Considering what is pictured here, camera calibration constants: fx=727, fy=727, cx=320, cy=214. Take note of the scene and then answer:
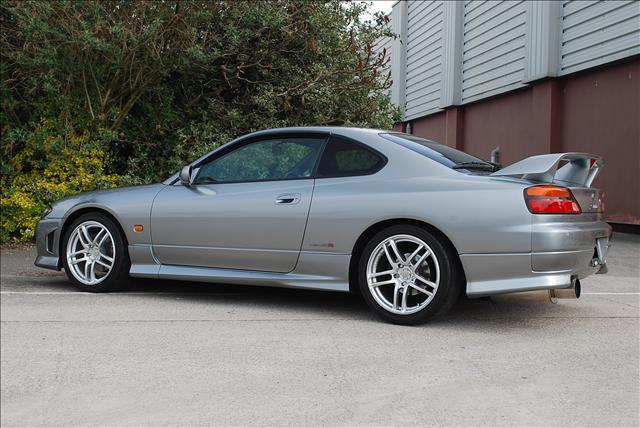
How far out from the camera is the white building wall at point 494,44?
45.1ft

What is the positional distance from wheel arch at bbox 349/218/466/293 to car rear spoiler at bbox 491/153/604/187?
54cm

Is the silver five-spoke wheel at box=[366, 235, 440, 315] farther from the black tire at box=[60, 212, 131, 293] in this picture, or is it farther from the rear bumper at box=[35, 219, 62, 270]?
the rear bumper at box=[35, 219, 62, 270]

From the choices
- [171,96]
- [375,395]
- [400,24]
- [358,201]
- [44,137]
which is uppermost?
[400,24]

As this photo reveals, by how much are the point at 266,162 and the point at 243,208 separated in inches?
16.1

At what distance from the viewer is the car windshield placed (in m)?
5.09

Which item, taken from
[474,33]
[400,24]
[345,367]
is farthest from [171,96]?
[400,24]

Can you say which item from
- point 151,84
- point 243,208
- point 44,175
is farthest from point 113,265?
point 151,84

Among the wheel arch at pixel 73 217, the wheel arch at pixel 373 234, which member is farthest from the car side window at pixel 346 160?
the wheel arch at pixel 73 217

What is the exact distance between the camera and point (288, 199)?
5285mm

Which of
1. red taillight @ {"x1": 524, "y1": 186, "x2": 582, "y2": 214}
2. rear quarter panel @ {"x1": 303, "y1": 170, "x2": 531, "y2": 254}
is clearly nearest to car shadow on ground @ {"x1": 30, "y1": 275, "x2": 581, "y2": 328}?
rear quarter panel @ {"x1": 303, "y1": 170, "x2": 531, "y2": 254}

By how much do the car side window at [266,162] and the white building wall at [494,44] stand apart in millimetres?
6357

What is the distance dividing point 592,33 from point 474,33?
630cm

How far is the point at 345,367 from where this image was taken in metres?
3.85

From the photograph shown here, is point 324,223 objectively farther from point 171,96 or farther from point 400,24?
point 400,24
